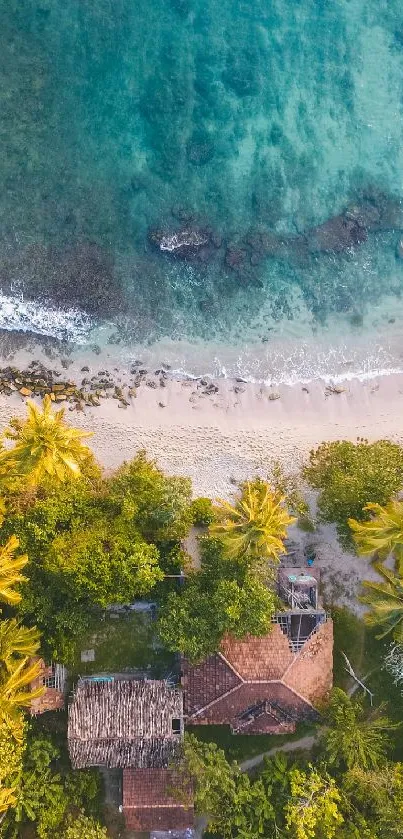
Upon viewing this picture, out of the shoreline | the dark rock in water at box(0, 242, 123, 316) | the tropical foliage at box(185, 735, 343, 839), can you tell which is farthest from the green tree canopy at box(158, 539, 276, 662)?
the dark rock in water at box(0, 242, 123, 316)

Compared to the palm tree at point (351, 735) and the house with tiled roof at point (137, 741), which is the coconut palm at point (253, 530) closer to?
the house with tiled roof at point (137, 741)

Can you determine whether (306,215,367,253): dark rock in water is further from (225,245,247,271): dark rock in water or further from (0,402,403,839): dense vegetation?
(0,402,403,839): dense vegetation

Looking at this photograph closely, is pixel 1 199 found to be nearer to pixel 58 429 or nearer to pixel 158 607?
pixel 58 429

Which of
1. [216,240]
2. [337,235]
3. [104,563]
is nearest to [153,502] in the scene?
[104,563]

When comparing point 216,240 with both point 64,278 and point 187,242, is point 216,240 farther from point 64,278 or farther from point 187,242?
point 64,278

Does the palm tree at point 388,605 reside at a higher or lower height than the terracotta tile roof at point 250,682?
higher

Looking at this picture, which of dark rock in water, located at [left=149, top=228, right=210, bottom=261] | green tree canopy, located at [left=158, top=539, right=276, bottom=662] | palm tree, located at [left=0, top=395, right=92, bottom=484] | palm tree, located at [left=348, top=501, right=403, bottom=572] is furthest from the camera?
dark rock in water, located at [left=149, top=228, right=210, bottom=261]

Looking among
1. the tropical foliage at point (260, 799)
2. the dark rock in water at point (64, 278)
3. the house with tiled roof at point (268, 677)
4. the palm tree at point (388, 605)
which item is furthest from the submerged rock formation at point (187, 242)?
the tropical foliage at point (260, 799)
